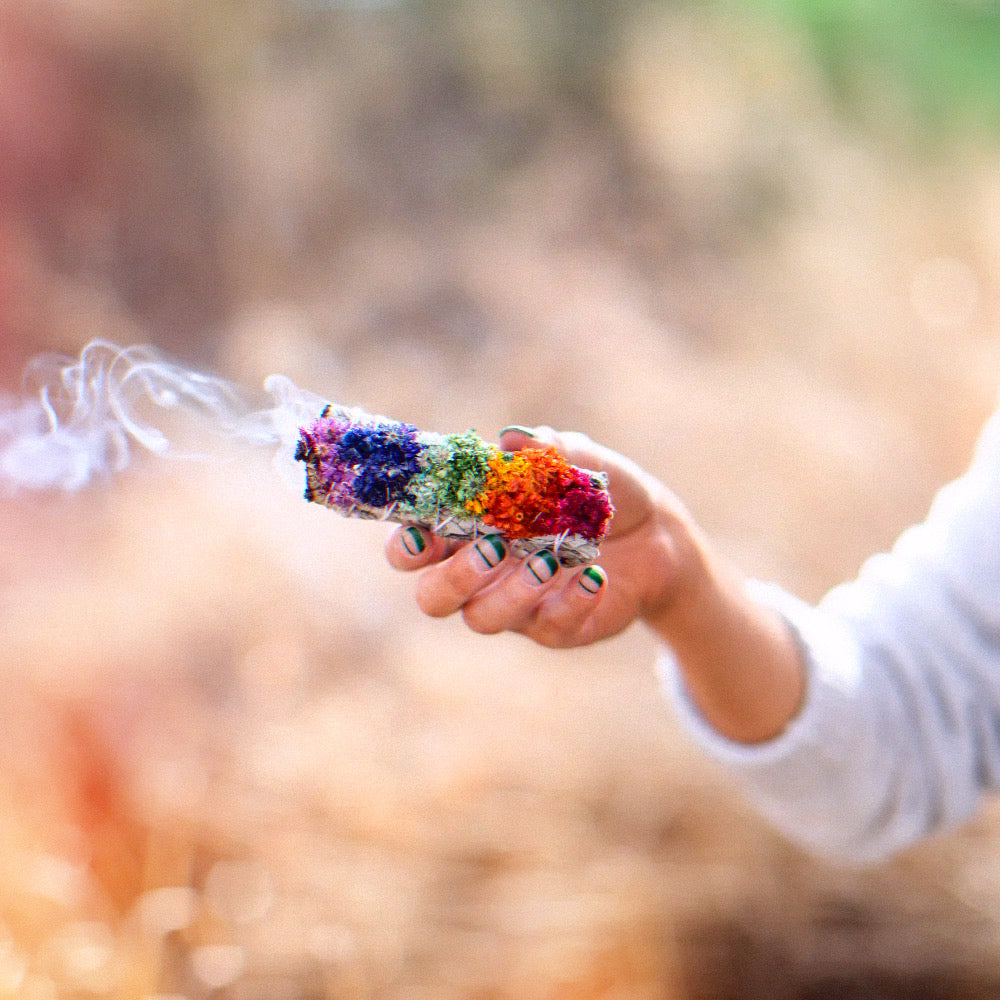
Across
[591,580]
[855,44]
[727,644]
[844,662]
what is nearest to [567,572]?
[591,580]

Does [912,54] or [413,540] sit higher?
[912,54]

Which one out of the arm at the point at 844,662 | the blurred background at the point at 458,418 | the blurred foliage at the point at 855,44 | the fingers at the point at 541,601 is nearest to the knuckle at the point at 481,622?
the fingers at the point at 541,601

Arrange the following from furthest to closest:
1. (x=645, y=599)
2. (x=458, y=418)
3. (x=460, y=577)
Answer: (x=458, y=418)
(x=645, y=599)
(x=460, y=577)

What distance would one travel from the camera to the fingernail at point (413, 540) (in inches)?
31.8

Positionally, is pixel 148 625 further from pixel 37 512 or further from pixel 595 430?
pixel 595 430

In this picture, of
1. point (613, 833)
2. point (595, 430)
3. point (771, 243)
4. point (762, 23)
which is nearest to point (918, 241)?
point (771, 243)

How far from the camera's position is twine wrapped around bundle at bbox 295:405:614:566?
2.59 feet

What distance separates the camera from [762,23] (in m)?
2.18

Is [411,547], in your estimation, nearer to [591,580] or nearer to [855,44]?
[591,580]

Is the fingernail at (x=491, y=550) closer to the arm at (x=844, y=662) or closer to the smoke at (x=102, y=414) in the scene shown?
the arm at (x=844, y=662)

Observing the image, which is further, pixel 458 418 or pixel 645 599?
pixel 458 418

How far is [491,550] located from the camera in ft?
2.57

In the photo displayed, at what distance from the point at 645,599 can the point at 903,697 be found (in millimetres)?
330

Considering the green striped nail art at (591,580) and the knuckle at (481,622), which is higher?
the green striped nail art at (591,580)
